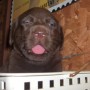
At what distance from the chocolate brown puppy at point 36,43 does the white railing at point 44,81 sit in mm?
248

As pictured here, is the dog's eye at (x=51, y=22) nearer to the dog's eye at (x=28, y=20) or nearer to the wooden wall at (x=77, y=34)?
the dog's eye at (x=28, y=20)

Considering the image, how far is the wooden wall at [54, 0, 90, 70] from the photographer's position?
1207mm

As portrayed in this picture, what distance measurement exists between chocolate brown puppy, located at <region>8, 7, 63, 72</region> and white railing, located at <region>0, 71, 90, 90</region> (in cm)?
25

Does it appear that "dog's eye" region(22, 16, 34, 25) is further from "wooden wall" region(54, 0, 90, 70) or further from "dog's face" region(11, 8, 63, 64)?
"wooden wall" region(54, 0, 90, 70)

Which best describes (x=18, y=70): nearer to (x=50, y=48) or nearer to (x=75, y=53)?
(x=50, y=48)

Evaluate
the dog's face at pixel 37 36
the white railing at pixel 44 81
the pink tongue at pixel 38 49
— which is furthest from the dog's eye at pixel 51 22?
the white railing at pixel 44 81

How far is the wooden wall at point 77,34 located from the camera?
Result: 1207 mm

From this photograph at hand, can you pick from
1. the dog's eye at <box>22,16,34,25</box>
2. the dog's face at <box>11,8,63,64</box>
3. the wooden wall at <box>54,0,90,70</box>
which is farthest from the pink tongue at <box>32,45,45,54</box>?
the wooden wall at <box>54,0,90,70</box>

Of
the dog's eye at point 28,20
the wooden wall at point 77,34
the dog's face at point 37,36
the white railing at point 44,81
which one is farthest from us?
the wooden wall at point 77,34

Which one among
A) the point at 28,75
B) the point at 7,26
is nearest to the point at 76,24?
the point at 28,75

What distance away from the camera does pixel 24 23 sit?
1.06 meters

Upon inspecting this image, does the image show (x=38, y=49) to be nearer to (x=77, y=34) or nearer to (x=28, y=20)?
(x=28, y=20)

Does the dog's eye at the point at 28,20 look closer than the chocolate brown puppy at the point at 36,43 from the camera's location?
No

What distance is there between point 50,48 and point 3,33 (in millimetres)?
1261
